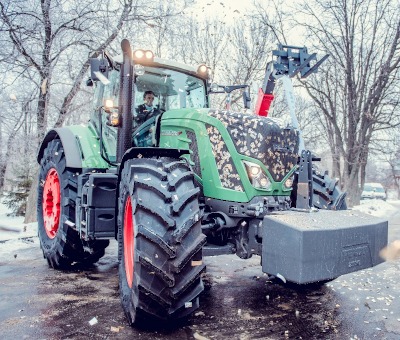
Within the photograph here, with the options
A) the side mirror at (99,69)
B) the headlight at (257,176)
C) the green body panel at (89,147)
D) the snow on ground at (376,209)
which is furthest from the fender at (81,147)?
the snow on ground at (376,209)

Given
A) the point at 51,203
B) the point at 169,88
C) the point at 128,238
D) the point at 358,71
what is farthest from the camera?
the point at 358,71

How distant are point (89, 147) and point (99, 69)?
51.5 inches

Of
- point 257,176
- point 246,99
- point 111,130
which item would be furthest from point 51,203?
point 257,176

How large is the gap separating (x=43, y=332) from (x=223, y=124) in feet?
8.27

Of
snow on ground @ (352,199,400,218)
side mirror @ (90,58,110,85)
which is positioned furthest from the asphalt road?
snow on ground @ (352,199,400,218)

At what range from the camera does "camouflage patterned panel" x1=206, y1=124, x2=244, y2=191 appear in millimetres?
4328

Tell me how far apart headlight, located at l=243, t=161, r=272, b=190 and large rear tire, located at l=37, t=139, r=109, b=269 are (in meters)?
2.28

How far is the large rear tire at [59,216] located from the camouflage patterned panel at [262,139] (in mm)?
2332

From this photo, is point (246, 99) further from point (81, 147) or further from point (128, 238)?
point (128, 238)

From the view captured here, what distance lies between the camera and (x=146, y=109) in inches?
213

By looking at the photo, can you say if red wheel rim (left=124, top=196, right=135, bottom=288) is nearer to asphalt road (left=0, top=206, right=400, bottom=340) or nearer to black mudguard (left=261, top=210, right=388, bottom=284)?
asphalt road (left=0, top=206, right=400, bottom=340)

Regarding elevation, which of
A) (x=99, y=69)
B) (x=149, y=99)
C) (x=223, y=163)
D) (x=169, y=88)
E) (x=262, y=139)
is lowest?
(x=223, y=163)

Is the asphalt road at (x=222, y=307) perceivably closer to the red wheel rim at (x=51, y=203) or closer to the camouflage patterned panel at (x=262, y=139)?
the red wheel rim at (x=51, y=203)

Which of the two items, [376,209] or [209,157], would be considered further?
[376,209]
